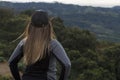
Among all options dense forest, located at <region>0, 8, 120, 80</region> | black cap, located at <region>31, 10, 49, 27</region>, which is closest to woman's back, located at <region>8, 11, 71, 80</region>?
black cap, located at <region>31, 10, 49, 27</region>

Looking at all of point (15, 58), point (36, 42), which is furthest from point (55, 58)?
point (15, 58)

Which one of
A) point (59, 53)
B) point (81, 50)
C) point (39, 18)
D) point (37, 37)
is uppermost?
point (39, 18)

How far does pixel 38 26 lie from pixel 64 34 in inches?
1293

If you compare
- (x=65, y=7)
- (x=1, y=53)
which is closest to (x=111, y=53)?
(x=1, y=53)

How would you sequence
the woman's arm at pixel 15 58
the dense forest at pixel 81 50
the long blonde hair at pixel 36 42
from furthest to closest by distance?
the dense forest at pixel 81 50 < the woman's arm at pixel 15 58 < the long blonde hair at pixel 36 42

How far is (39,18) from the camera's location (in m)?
3.96

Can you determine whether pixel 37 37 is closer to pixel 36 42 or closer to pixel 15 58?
pixel 36 42

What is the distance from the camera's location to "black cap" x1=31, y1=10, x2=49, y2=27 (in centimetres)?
395

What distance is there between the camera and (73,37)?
36594 mm

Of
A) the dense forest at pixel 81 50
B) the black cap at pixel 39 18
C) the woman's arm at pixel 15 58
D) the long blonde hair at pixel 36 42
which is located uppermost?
the black cap at pixel 39 18

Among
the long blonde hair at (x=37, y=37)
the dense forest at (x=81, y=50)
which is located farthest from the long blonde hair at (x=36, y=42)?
the dense forest at (x=81, y=50)

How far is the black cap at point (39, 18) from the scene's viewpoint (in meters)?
3.95

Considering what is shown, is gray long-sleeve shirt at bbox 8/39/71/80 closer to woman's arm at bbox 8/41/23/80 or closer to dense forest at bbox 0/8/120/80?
woman's arm at bbox 8/41/23/80

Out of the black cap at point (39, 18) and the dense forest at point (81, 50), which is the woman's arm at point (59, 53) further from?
the dense forest at point (81, 50)
